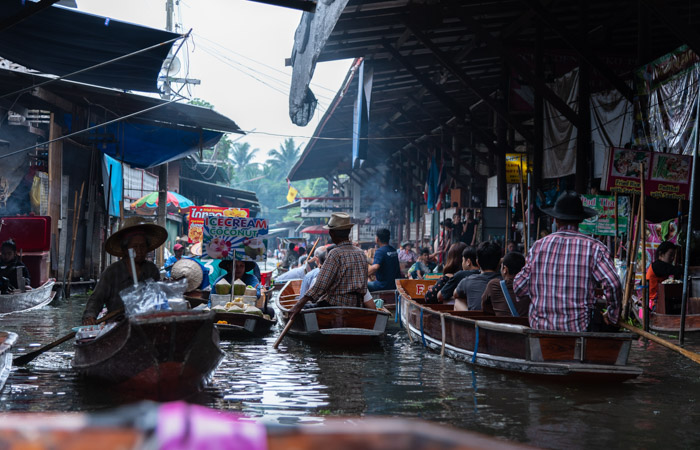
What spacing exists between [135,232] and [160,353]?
69.3 inches

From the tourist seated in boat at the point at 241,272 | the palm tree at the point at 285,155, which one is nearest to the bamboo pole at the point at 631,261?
the tourist seated in boat at the point at 241,272

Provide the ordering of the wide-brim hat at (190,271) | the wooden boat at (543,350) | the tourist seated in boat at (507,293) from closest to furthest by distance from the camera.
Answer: the wooden boat at (543,350) → the tourist seated in boat at (507,293) → the wide-brim hat at (190,271)

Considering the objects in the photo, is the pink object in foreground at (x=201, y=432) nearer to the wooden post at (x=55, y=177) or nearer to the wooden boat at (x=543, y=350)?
the wooden boat at (x=543, y=350)

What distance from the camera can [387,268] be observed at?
43.6ft

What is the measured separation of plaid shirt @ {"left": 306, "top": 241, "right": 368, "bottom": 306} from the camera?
8.79 metres

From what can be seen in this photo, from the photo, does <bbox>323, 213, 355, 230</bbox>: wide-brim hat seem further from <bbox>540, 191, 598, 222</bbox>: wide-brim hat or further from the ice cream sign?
<bbox>540, 191, 598, 222</bbox>: wide-brim hat

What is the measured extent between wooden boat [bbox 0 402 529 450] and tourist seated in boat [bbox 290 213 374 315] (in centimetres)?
772

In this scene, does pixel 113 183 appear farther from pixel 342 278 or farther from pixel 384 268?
pixel 342 278

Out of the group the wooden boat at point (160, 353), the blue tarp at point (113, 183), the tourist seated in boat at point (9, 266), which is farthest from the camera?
the blue tarp at point (113, 183)

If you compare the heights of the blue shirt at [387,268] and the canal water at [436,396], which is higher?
the blue shirt at [387,268]

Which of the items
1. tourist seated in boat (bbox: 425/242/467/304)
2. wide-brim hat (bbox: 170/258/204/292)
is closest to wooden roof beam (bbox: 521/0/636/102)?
tourist seated in boat (bbox: 425/242/467/304)

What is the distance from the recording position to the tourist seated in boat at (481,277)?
27.4 ft

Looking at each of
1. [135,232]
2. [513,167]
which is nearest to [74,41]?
[135,232]

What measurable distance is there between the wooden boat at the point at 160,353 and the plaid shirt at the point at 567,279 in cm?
291
